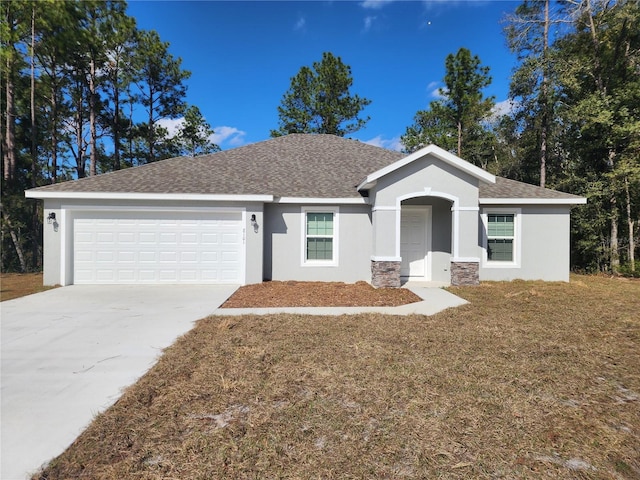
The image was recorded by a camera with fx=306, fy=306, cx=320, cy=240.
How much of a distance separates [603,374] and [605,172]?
14.8 m

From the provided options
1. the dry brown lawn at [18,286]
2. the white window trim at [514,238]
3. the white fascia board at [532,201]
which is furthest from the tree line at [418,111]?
the dry brown lawn at [18,286]

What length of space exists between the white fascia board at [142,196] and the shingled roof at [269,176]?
13cm

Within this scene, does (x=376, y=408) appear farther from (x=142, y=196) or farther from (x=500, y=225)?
(x=500, y=225)

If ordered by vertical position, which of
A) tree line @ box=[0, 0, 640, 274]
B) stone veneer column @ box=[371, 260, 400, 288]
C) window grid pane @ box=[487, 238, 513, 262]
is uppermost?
tree line @ box=[0, 0, 640, 274]

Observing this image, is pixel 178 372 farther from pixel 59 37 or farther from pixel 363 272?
pixel 59 37

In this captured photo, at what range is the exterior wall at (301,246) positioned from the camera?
34.1ft

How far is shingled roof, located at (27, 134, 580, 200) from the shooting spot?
9.95 meters

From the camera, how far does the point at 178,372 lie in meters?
3.80

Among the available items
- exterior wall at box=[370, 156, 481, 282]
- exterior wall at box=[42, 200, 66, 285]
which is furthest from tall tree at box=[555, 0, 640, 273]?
exterior wall at box=[42, 200, 66, 285]

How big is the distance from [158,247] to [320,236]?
5.25 meters

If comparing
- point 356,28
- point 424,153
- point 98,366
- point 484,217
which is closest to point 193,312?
point 98,366

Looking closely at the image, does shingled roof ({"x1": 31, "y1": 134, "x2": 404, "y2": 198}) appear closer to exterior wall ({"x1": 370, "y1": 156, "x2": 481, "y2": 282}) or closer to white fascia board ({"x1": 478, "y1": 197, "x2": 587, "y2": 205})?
exterior wall ({"x1": 370, "y1": 156, "x2": 481, "y2": 282})

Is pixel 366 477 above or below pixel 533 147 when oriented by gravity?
below

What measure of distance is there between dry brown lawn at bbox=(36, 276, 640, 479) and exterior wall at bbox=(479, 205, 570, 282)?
5515 mm
